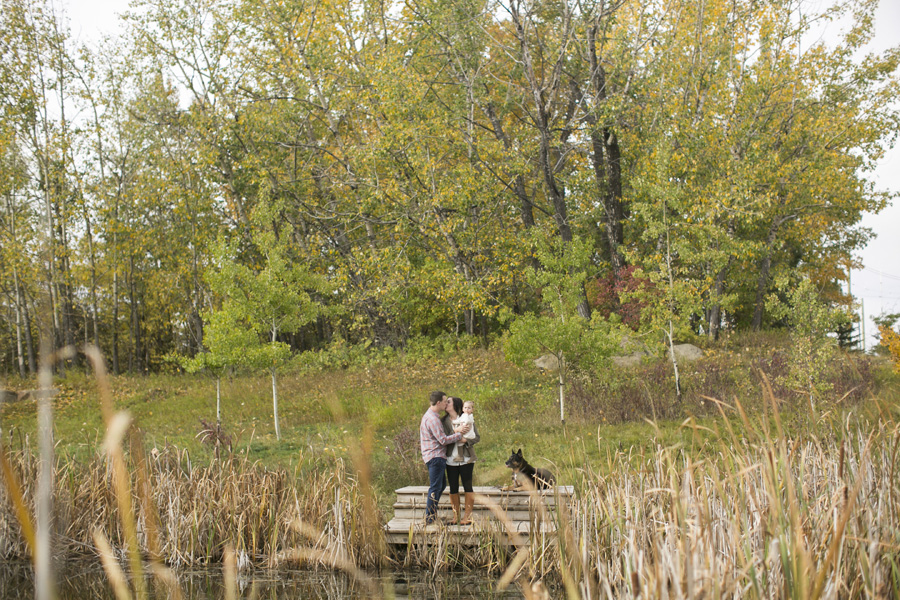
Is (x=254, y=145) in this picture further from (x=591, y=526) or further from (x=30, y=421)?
(x=591, y=526)

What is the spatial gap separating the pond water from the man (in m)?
0.68

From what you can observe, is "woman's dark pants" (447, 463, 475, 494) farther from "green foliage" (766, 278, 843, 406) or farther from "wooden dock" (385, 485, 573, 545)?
"green foliage" (766, 278, 843, 406)

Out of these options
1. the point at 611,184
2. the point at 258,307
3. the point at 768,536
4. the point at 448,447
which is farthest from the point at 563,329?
the point at 768,536

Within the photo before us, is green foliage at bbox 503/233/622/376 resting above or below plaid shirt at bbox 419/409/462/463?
above

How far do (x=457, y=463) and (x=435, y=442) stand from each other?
1.10ft

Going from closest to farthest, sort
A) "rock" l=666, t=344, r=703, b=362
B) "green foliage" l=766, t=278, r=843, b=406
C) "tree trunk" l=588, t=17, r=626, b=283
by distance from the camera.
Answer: "green foliage" l=766, t=278, r=843, b=406, "rock" l=666, t=344, r=703, b=362, "tree trunk" l=588, t=17, r=626, b=283

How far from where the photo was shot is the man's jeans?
7.39 metres

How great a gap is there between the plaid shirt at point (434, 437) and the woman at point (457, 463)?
0.30 feet

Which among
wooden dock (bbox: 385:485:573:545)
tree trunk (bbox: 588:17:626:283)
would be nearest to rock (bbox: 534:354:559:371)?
tree trunk (bbox: 588:17:626:283)

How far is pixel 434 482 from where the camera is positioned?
7.43 metres

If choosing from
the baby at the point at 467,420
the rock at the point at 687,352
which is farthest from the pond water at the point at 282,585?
the rock at the point at 687,352

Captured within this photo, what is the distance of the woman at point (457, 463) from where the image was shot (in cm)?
744

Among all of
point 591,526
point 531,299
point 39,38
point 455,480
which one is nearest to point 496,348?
point 531,299

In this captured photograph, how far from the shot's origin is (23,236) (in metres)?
22.7
